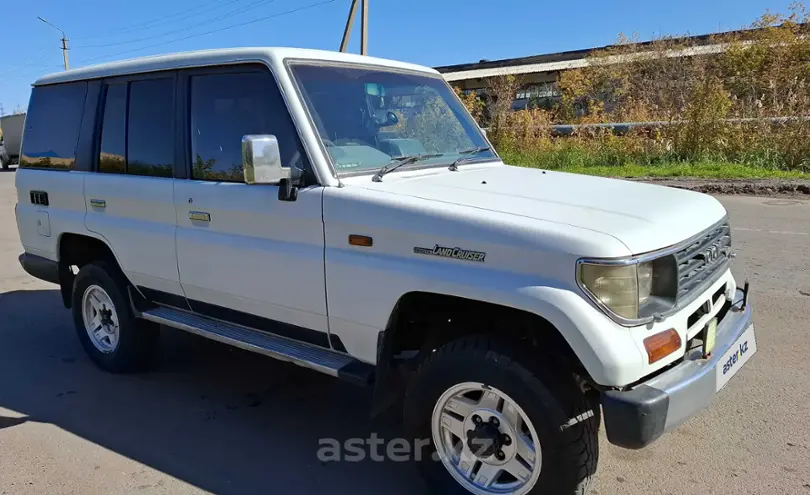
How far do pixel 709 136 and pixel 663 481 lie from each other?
13325mm

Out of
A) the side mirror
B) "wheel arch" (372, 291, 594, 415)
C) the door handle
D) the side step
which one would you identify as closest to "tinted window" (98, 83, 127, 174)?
the door handle

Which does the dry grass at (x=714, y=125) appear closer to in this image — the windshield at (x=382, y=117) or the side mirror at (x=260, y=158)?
the windshield at (x=382, y=117)

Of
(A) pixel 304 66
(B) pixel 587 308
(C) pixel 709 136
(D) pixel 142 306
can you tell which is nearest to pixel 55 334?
(D) pixel 142 306

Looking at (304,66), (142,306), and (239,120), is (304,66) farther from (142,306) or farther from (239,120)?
(142,306)

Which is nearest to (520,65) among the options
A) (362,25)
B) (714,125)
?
(362,25)

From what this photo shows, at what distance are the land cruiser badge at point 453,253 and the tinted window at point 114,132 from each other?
8.44ft

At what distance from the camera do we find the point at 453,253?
2.75 m

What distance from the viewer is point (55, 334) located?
561cm

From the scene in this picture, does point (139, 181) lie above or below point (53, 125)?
below

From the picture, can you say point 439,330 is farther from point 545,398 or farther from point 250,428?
point 250,428

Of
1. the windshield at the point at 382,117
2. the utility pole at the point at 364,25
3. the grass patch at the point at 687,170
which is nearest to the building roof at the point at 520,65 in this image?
the utility pole at the point at 364,25

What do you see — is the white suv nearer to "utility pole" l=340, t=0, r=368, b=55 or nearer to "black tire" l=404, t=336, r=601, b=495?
"black tire" l=404, t=336, r=601, b=495

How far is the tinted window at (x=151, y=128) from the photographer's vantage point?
159 inches

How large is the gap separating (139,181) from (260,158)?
5.27 ft
